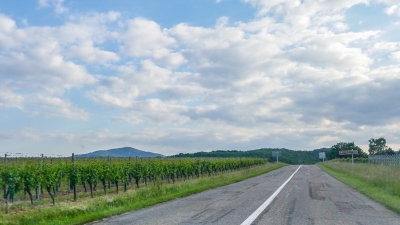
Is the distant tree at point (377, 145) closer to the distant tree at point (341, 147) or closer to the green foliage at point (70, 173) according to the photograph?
the distant tree at point (341, 147)

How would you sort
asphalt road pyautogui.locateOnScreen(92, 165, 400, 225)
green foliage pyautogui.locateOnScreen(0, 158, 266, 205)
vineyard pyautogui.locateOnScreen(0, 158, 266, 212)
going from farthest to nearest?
vineyard pyautogui.locateOnScreen(0, 158, 266, 212)
green foliage pyautogui.locateOnScreen(0, 158, 266, 205)
asphalt road pyautogui.locateOnScreen(92, 165, 400, 225)

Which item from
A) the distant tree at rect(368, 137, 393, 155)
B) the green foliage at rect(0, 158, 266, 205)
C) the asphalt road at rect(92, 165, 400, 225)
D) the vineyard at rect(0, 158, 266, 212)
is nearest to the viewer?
the asphalt road at rect(92, 165, 400, 225)

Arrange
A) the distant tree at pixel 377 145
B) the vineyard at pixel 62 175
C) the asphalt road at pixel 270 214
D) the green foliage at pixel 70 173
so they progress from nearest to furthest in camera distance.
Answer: the asphalt road at pixel 270 214 → the green foliage at pixel 70 173 → the vineyard at pixel 62 175 → the distant tree at pixel 377 145

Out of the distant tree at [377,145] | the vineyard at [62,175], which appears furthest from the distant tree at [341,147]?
the vineyard at [62,175]

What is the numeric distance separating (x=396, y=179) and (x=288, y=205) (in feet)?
34.1

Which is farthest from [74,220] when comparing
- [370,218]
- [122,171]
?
[122,171]

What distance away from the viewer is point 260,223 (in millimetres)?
10055

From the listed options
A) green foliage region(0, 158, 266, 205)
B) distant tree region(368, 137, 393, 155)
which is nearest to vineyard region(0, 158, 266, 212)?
green foliage region(0, 158, 266, 205)

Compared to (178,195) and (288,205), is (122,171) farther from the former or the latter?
(288,205)

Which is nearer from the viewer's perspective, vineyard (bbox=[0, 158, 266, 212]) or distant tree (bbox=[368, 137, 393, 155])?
vineyard (bbox=[0, 158, 266, 212])

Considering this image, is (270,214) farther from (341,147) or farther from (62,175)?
(341,147)

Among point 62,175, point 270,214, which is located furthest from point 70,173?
point 270,214

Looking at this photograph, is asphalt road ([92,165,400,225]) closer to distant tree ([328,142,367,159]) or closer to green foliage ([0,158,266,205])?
green foliage ([0,158,266,205])

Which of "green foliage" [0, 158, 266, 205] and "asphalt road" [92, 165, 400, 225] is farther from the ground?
"green foliage" [0, 158, 266, 205]
